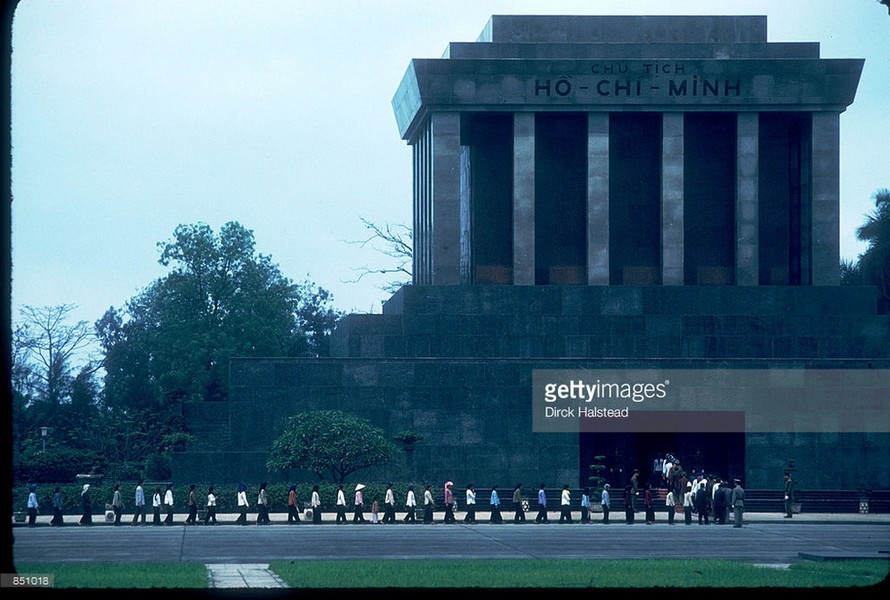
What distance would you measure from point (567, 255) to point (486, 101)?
7.71m

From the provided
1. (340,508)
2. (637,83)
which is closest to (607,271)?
(637,83)

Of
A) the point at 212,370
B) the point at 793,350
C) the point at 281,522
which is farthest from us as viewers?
the point at 212,370

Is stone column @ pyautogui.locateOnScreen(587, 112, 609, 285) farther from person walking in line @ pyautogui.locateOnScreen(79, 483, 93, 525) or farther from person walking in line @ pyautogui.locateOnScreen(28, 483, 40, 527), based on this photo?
person walking in line @ pyautogui.locateOnScreen(28, 483, 40, 527)

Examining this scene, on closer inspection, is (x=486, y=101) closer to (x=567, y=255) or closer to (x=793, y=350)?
(x=567, y=255)

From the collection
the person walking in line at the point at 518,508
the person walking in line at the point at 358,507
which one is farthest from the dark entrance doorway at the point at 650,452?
the person walking in line at the point at 358,507

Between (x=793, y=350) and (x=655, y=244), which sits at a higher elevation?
(x=655, y=244)

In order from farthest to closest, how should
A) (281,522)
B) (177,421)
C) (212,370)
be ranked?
(212,370)
(177,421)
(281,522)

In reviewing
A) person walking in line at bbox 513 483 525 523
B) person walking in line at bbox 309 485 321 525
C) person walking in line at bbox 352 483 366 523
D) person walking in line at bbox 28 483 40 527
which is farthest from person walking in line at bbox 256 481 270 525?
person walking in line at bbox 513 483 525 523

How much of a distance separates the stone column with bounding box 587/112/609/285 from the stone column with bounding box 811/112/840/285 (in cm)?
867

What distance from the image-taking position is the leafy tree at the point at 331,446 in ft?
163

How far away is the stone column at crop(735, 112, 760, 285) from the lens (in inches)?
2349

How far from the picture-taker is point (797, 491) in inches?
2039

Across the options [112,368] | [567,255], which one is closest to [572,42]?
[567,255]

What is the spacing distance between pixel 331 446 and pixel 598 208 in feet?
54.5
